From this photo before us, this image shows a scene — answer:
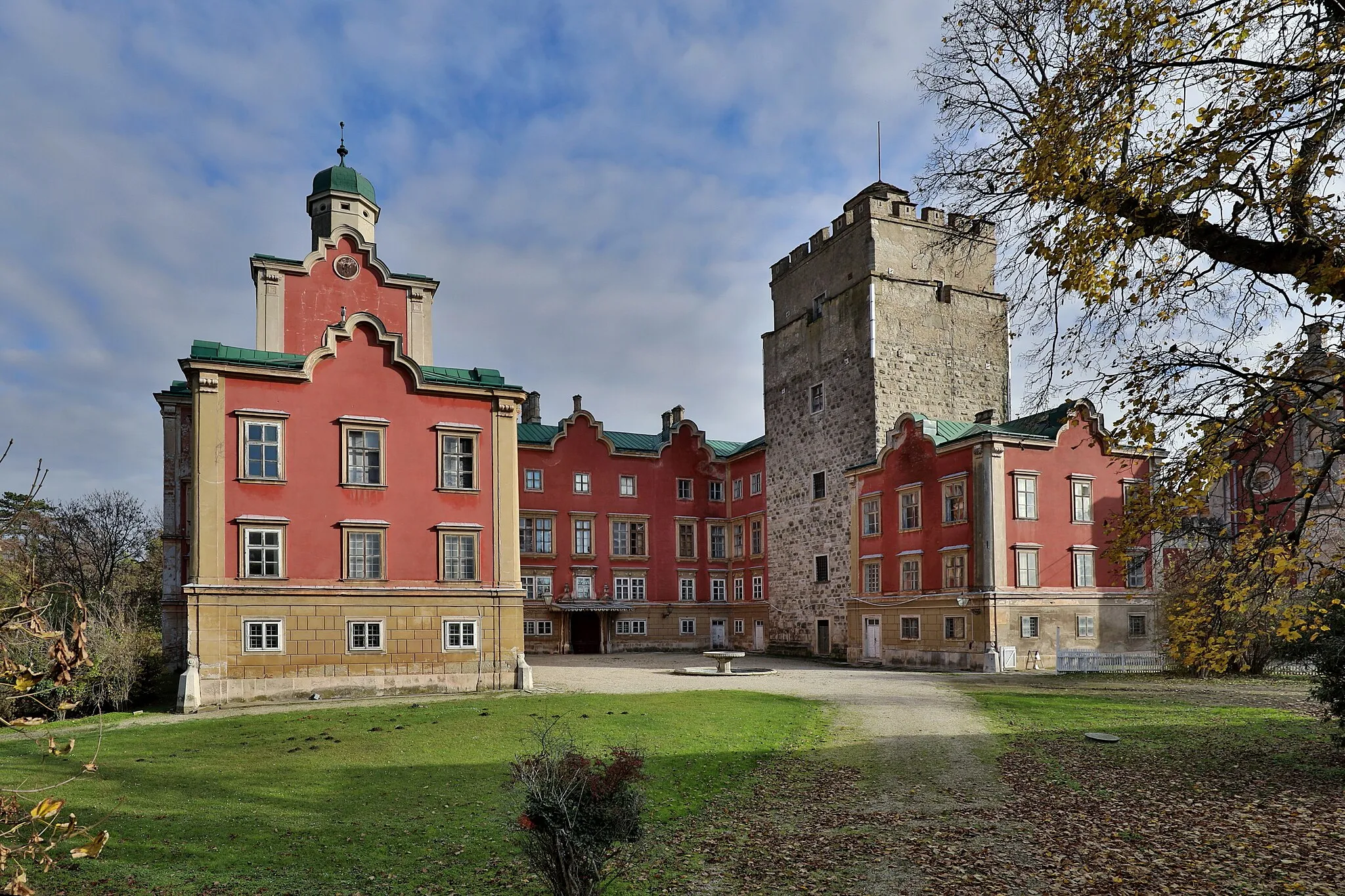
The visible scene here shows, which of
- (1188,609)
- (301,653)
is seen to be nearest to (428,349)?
(301,653)

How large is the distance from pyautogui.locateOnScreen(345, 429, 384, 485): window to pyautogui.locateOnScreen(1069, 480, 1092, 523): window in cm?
2590

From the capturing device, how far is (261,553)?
89.8 ft

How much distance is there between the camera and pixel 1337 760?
15.1 meters

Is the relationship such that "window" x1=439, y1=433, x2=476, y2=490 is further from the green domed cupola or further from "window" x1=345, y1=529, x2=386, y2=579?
the green domed cupola

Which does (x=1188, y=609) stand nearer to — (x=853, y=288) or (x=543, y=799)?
(x=543, y=799)

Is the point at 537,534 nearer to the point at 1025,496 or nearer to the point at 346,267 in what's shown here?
the point at 346,267

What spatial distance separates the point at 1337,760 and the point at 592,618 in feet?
126

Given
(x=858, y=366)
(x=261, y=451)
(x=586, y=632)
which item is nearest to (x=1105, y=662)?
(x=858, y=366)

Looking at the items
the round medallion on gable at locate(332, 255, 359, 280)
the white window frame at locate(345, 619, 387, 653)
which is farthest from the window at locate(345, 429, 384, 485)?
the round medallion on gable at locate(332, 255, 359, 280)

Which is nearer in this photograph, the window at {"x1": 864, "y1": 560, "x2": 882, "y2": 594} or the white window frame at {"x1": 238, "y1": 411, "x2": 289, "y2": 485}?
the white window frame at {"x1": 238, "y1": 411, "x2": 289, "y2": 485}

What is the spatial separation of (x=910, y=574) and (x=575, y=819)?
31.8 meters

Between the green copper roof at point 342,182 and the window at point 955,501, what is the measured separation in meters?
25.2

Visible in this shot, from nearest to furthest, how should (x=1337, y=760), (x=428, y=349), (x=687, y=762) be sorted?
(x=1337, y=760) → (x=687, y=762) → (x=428, y=349)

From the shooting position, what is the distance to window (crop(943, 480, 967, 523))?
117 ft
